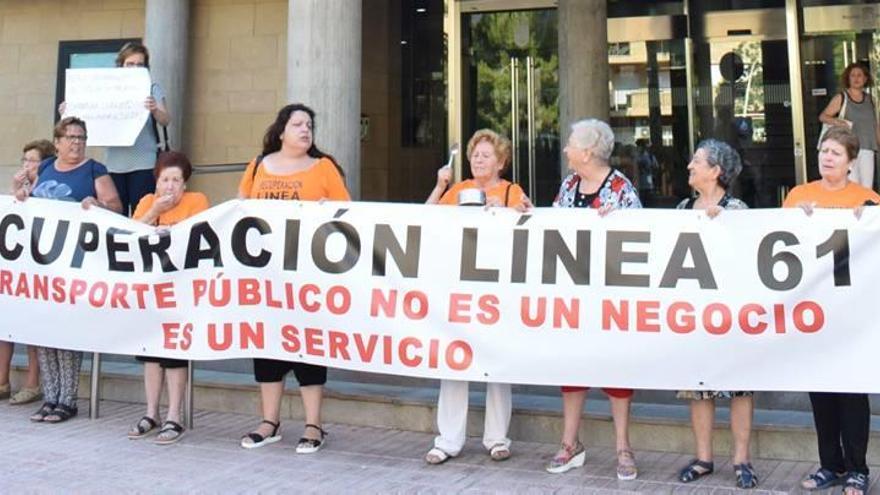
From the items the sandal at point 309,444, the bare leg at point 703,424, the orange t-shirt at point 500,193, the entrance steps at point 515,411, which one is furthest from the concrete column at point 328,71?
the bare leg at point 703,424

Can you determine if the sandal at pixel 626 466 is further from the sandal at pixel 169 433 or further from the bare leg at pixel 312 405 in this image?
the sandal at pixel 169 433

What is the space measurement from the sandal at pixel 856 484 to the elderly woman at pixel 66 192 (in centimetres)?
523

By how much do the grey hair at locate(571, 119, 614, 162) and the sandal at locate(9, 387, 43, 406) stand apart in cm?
488

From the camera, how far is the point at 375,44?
1244cm

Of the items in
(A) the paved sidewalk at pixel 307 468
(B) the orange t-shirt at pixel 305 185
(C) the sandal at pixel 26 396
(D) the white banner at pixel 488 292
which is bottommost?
(A) the paved sidewalk at pixel 307 468

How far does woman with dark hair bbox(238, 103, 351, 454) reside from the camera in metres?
5.57

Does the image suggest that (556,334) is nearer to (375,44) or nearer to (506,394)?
(506,394)

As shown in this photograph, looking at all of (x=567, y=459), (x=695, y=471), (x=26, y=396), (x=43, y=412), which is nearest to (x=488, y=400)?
(x=567, y=459)

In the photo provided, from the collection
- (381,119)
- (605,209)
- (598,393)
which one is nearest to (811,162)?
(381,119)

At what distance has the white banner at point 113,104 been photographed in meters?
7.14

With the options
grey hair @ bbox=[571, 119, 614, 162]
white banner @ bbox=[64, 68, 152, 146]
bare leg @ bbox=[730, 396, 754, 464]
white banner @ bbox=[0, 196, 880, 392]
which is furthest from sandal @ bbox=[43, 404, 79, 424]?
bare leg @ bbox=[730, 396, 754, 464]

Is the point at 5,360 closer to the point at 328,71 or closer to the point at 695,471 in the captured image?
the point at 328,71

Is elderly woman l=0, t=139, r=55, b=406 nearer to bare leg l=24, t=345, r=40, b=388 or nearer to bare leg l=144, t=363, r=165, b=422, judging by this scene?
bare leg l=24, t=345, r=40, b=388

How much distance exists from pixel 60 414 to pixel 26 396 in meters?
0.78
